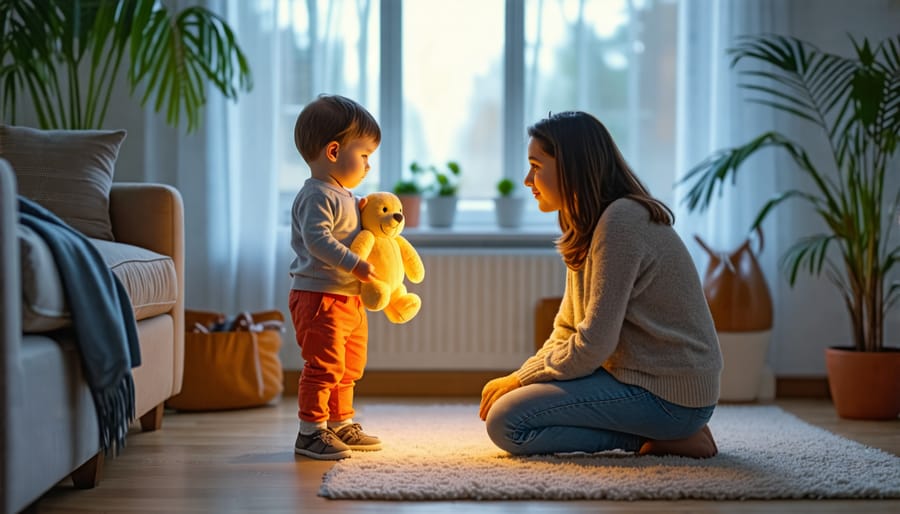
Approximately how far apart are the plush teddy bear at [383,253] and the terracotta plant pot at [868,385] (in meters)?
1.53

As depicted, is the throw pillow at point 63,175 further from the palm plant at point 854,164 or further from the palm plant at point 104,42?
the palm plant at point 854,164

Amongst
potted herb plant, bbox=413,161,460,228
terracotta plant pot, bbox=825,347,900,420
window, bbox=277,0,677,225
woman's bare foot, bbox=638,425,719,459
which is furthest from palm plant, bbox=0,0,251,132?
terracotta plant pot, bbox=825,347,900,420

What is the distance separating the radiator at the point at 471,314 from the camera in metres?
3.71

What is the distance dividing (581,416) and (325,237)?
2.31 ft

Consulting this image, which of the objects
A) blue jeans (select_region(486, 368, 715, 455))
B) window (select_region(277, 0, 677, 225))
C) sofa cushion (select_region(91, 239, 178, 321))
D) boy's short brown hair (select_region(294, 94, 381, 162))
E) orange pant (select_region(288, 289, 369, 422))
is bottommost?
blue jeans (select_region(486, 368, 715, 455))

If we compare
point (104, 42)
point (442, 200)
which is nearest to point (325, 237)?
point (104, 42)

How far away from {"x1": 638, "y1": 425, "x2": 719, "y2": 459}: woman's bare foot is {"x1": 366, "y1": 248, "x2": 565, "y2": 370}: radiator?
4.30 feet

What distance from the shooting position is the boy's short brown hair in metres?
2.45

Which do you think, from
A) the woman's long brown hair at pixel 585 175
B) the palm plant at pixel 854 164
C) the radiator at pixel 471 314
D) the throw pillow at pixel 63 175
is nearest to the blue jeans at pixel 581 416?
the woman's long brown hair at pixel 585 175

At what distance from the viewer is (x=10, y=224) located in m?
1.61

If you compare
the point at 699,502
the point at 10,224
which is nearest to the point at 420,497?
the point at 699,502

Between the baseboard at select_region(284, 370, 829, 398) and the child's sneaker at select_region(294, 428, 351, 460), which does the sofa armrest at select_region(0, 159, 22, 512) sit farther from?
the baseboard at select_region(284, 370, 829, 398)

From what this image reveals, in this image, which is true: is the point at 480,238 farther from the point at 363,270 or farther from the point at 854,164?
the point at 363,270

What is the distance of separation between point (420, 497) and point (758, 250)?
6.76 ft
